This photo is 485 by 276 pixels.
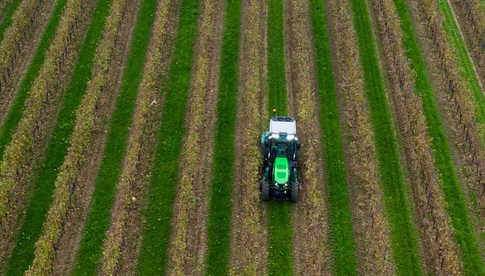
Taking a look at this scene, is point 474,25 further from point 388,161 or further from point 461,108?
point 388,161

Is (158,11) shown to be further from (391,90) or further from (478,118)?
(478,118)

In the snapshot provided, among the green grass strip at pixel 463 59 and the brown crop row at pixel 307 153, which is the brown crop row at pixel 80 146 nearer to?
the brown crop row at pixel 307 153

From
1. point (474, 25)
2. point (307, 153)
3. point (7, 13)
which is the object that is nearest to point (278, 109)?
point (307, 153)

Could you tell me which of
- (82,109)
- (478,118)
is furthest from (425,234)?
(82,109)

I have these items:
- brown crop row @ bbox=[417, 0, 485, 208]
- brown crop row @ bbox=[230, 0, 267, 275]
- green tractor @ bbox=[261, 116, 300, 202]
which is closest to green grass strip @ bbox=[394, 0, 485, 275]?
brown crop row @ bbox=[417, 0, 485, 208]

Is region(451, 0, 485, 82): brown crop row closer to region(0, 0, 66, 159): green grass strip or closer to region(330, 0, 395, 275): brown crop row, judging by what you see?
region(330, 0, 395, 275): brown crop row
